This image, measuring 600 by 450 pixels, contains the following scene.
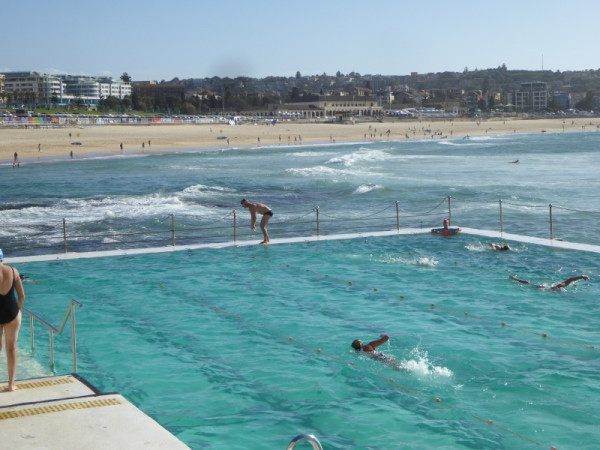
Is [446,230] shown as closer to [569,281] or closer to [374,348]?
[569,281]

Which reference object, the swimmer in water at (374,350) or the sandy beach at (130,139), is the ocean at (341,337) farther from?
the sandy beach at (130,139)

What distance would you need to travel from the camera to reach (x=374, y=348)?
12.0 m

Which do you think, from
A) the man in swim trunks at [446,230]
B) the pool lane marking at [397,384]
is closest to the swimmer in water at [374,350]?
the pool lane marking at [397,384]

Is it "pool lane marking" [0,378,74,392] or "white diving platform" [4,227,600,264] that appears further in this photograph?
"white diving platform" [4,227,600,264]

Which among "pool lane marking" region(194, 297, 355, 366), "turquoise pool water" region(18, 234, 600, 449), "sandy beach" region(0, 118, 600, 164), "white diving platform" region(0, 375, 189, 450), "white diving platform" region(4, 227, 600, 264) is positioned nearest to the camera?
"white diving platform" region(0, 375, 189, 450)

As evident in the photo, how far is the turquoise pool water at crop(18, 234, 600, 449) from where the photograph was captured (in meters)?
9.43

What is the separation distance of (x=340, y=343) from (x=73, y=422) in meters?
5.90

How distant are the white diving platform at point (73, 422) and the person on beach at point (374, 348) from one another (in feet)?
15.2

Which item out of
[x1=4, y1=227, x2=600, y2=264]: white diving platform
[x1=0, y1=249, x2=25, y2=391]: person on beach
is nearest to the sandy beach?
[x1=4, y1=227, x2=600, y2=264]: white diving platform

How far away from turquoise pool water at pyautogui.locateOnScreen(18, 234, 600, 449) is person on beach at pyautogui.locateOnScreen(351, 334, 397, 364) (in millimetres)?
190

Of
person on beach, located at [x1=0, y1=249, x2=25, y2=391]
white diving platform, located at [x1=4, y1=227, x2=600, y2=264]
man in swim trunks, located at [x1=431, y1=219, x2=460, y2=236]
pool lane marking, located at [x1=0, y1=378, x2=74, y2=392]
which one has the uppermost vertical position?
person on beach, located at [x1=0, y1=249, x2=25, y2=391]

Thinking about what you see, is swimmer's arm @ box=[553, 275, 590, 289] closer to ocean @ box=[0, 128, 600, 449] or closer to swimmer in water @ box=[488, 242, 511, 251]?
ocean @ box=[0, 128, 600, 449]

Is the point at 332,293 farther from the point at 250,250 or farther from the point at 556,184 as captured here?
the point at 556,184

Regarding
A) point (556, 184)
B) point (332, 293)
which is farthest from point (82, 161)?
point (332, 293)
